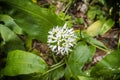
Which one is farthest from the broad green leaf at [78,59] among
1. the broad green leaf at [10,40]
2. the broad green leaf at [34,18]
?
the broad green leaf at [10,40]

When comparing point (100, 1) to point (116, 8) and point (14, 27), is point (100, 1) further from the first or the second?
point (14, 27)

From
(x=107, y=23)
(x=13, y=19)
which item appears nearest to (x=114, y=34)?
(x=107, y=23)

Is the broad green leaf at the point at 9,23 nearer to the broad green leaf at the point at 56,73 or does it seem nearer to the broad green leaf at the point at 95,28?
the broad green leaf at the point at 56,73

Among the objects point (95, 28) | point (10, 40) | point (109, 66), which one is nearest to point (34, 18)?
point (10, 40)

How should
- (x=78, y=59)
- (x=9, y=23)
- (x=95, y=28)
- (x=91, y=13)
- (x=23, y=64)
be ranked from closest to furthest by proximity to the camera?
1. (x=23, y=64)
2. (x=78, y=59)
3. (x=9, y=23)
4. (x=95, y=28)
5. (x=91, y=13)

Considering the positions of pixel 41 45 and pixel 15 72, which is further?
pixel 41 45

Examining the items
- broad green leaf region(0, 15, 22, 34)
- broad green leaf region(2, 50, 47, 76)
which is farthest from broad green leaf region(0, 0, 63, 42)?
broad green leaf region(2, 50, 47, 76)

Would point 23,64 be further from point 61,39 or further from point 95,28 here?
point 95,28
